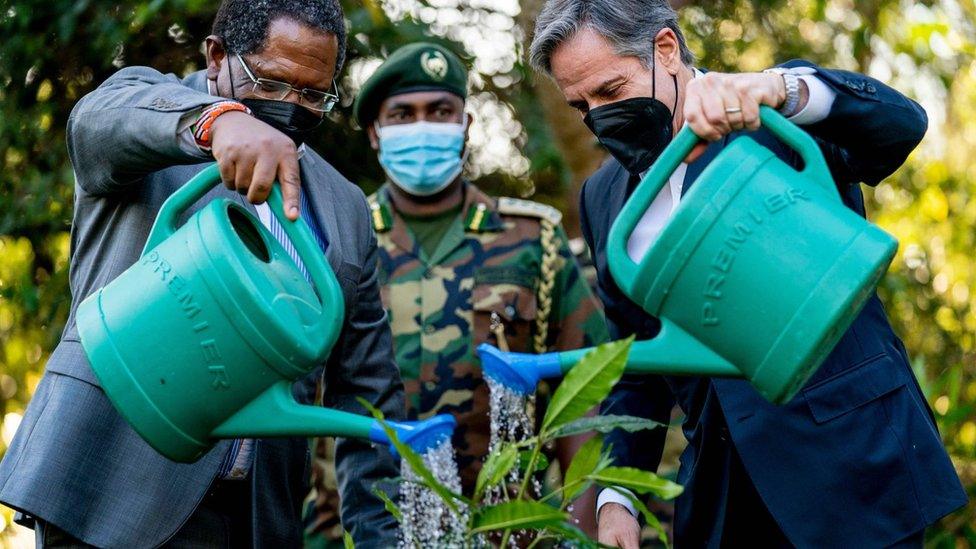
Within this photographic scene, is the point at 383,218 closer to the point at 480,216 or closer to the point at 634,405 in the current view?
the point at 480,216

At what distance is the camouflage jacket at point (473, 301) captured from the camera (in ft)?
10.9

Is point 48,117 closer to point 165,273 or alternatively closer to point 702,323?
point 165,273

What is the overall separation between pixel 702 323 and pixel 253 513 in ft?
2.91

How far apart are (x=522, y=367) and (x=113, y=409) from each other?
683 millimetres

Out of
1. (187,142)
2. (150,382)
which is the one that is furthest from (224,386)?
(187,142)

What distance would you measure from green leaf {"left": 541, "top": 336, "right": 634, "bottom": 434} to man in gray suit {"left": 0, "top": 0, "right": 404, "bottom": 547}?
407 mm

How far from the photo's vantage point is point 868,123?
179 cm

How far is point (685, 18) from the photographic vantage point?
5219 mm

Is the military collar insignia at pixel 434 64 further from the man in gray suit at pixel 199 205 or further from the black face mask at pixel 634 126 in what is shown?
A: the black face mask at pixel 634 126

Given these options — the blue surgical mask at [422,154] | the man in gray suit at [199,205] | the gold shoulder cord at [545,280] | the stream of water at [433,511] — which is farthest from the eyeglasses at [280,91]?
the gold shoulder cord at [545,280]

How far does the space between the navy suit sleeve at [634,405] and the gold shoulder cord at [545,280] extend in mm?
1104

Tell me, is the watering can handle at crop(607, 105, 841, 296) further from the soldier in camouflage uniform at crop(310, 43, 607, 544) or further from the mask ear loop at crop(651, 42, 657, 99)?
the soldier in camouflage uniform at crop(310, 43, 607, 544)

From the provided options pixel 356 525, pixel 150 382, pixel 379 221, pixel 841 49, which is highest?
pixel 150 382

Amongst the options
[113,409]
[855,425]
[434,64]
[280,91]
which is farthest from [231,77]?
[434,64]
